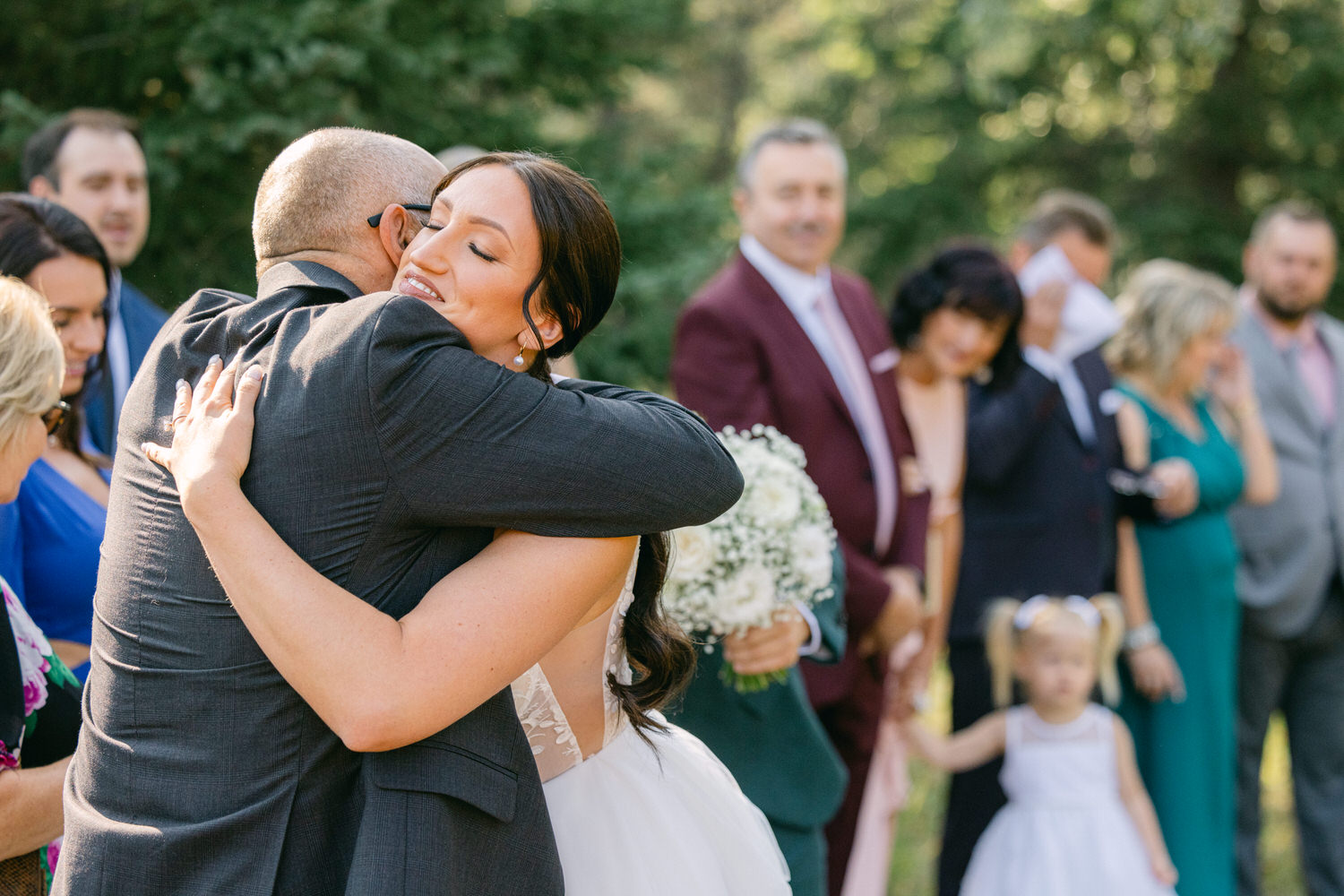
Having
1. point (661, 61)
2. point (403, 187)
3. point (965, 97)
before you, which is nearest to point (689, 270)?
point (661, 61)

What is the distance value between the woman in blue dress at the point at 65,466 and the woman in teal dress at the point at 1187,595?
163 inches

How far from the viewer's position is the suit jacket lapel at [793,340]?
172 inches

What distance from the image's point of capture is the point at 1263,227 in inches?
252

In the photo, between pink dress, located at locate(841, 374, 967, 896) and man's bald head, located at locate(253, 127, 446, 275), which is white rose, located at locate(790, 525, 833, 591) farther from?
pink dress, located at locate(841, 374, 967, 896)

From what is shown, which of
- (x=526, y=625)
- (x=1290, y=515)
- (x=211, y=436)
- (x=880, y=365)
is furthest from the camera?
(x=1290, y=515)

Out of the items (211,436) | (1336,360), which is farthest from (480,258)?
(1336,360)

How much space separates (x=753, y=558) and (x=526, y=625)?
129cm

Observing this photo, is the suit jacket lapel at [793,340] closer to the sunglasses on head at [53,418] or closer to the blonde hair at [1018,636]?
the blonde hair at [1018,636]

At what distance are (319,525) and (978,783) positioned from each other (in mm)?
4015

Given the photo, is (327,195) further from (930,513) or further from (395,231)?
(930,513)

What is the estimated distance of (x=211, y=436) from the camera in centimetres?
174

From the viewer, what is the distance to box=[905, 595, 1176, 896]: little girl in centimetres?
469

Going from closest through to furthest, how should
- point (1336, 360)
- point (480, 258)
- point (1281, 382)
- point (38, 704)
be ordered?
point (480, 258) < point (38, 704) < point (1281, 382) < point (1336, 360)

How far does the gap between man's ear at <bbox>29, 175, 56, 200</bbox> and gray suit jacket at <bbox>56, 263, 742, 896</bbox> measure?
2929 millimetres
